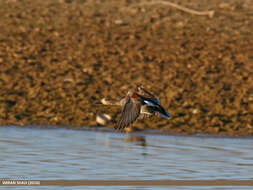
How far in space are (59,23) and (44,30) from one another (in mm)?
578

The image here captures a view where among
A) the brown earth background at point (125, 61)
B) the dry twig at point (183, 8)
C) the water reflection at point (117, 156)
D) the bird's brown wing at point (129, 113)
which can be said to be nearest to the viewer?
the bird's brown wing at point (129, 113)

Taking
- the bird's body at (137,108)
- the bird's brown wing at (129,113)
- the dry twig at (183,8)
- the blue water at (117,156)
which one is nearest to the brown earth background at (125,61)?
the dry twig at (183,8)

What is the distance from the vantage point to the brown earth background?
466 inches

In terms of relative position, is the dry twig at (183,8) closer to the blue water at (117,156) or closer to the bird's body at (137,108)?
the blue water at (117,156)

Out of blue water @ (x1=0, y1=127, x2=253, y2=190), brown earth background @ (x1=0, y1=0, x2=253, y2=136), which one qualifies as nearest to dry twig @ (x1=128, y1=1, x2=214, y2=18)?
brown earth background @ (x1=0, y1=0, x2=253, y2=136)

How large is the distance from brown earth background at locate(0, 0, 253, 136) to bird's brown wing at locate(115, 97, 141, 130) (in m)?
2.84

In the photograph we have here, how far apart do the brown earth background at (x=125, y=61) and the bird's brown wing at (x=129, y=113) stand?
2839 mm

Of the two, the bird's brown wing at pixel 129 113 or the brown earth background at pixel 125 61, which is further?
the brown earth background at pixel 125 61

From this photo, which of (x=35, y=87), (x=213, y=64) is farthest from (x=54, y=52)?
(x=213, y=64)

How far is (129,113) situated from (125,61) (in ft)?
19.3

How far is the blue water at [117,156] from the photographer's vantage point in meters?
8.20

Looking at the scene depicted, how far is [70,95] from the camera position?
1254 centimetres

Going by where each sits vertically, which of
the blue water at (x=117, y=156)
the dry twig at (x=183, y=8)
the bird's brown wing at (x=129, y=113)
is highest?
the dry twig at (x=183, y=8)

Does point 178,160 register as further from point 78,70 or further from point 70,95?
point 78,70
